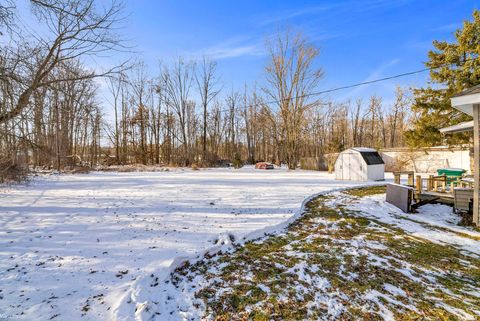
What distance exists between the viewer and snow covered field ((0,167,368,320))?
2.50m

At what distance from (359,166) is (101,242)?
13.8 metres

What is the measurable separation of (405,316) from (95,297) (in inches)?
133

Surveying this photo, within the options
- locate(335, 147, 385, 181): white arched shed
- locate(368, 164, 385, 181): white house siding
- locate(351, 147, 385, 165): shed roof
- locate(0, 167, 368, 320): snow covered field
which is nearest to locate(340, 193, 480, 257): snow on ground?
locate(0, 167, 368, 320): snow covered field

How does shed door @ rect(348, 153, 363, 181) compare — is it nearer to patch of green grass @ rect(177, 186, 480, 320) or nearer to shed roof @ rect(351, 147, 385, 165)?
shed roof @ rect(351, 147, 385, 165)

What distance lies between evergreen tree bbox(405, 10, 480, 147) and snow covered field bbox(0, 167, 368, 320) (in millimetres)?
10846

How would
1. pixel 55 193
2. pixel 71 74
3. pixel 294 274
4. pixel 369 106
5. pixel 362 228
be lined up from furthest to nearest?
pixel 369 106
pixel 55 193
pixel 71 74
pixel 362 228
pixel 294 274

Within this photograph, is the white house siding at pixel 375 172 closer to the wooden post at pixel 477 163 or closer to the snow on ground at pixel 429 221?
the snow on ground at pixel 429 221

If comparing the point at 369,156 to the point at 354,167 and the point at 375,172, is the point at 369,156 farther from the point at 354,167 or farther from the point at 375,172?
the point at 354,167

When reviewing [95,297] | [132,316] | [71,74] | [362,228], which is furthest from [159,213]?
[362,228]

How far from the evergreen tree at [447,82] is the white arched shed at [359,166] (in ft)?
7.89

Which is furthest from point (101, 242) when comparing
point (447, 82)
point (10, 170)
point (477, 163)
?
point (447, 82)

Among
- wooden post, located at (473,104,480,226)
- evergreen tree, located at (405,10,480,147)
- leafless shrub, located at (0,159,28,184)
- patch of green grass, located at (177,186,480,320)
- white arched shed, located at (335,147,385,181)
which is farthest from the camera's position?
white arched shed, located at (335,147,385,181)

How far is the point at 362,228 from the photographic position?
5246 mm

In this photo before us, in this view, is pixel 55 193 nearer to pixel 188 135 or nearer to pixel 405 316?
pixel 405 316
